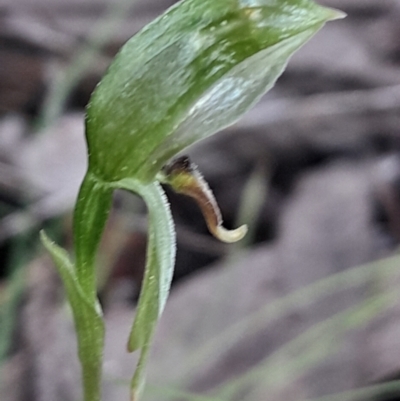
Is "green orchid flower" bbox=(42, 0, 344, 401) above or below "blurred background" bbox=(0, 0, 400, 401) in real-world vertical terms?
above

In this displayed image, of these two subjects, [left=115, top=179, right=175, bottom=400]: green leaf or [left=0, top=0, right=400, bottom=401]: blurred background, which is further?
[left=0, top=0, right=400, bottom=401]: blurred background

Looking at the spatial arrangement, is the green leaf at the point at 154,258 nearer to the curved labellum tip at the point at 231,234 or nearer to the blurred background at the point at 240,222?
the curved labellum tip at the point at 231,234

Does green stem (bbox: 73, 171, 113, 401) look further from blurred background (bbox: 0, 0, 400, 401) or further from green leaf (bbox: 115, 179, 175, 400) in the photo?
blurred background (bbox: 0, 0, 400, 401)

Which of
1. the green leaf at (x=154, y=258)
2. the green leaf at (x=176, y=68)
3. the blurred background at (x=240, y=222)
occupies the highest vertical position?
the green leaf at (x=176, y=68)

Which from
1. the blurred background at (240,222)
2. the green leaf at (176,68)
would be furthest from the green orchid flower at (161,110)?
the blurred background at (240,222)

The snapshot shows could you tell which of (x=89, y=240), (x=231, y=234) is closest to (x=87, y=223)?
(x=89, y=240)

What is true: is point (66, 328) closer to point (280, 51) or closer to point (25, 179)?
point (25, 179)

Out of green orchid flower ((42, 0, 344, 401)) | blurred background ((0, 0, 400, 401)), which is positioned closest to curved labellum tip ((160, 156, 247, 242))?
green orchid flower ((42, 0, 344, 401))

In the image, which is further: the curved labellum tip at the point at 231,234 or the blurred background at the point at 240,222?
the blurred background at the point at 240,222
